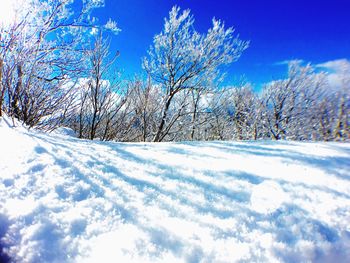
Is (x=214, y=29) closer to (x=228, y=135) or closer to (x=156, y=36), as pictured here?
(x=156, y=36)

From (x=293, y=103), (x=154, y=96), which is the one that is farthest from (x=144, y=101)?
(x=293, y=103)

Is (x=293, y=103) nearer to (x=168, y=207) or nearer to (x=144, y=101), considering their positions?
(x=144, y=101)

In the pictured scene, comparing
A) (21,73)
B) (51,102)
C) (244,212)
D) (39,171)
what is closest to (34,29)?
(21,73)

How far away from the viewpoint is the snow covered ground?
1.12 m

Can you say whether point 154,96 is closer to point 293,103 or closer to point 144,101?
point 144,101

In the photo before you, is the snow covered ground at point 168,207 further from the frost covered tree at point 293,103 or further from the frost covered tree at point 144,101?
the frost covered tree at point 293,103

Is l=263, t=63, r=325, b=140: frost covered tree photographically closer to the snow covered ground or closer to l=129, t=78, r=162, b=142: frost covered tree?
l=129, t=78, r=162, b=142: frost covered tree

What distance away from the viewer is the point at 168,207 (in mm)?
1473

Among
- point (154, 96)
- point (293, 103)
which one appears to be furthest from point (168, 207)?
point (293, 103)

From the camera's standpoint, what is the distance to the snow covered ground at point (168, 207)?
112 centimetres

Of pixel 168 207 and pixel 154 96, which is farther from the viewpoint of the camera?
pixel 154 96

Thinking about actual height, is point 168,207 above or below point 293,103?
below

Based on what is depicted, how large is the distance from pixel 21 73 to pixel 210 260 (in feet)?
19.3

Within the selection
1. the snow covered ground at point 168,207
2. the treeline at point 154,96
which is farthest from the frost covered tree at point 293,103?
the snow covered ground at point 168,207
